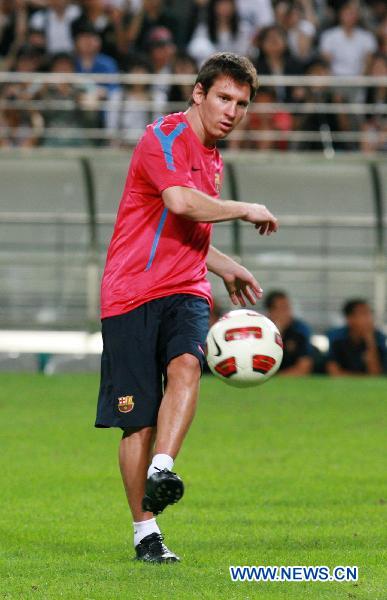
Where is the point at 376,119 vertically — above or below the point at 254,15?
below

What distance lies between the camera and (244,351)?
7547mm

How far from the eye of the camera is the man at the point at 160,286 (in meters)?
7.12

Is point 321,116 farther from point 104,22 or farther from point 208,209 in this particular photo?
point 208,209

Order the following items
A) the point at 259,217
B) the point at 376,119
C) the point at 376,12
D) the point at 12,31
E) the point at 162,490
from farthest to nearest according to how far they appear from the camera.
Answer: the point at 376,12 → the point at 12,31 → the point at 376,119 → the point at 259,217 → the point at 162,490

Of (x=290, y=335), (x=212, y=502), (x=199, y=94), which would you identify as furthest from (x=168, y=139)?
(x=290, y=335)

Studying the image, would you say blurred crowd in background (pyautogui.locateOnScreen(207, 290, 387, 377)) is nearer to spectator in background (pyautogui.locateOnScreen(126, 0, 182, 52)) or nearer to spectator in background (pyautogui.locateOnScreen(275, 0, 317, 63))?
spectator in background (pyautogui.locateOnScreen(275, 0, 317, 63))

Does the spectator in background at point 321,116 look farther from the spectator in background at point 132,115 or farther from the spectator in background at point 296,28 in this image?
the spectator in background at point 132,115

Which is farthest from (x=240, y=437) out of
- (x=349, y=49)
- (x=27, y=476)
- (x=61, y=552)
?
(x=349, y=49)

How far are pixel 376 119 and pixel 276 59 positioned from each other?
5.86ft

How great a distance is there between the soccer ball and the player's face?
1.10 m

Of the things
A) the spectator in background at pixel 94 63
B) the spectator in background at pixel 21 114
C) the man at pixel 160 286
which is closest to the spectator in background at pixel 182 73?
the spectator in background at pixel 94 63

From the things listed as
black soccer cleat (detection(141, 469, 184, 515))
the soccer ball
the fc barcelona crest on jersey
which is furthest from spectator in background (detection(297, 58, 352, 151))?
black soccer cleat (detection(141, 469, 184, 515))

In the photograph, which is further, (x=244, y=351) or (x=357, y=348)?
(x=357, y=348)

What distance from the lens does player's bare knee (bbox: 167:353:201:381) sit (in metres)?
7.12
